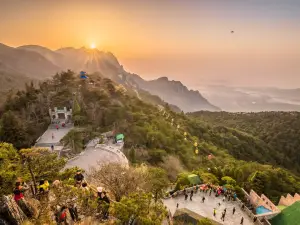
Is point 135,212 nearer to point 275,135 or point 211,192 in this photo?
point 211,192

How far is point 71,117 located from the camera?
144ft

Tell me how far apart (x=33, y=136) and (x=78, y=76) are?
65.6ft

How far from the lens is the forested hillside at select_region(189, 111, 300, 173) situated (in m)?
75.0

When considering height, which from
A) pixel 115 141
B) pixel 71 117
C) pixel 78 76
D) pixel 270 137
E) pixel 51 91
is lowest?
pixel 270 137

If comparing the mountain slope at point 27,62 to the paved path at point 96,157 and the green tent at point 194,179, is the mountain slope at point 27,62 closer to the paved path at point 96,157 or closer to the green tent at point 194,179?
the paved path at point 96,157

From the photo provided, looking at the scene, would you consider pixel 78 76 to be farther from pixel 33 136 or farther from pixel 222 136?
pixel 222 136

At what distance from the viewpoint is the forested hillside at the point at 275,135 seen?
7500 cm

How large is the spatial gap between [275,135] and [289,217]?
65.7m

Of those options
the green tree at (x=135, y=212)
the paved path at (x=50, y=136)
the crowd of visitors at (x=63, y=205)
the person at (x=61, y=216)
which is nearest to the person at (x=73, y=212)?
the crowd of visitors at (x=63, y=205)

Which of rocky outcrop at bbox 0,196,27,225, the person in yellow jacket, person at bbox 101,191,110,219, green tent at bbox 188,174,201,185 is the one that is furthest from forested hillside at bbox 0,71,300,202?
rocky outcrop at bbox 0,196,27,225

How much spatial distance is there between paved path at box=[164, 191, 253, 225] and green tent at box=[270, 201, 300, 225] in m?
3.33

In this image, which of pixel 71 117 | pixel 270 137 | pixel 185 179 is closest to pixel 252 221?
pixel 185 179

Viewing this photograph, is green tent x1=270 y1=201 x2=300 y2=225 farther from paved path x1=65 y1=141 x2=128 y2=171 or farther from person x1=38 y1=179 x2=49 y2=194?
person x1=38 y1=179 x2=49 y2=194

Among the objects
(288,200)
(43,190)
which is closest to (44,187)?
(43,190)
